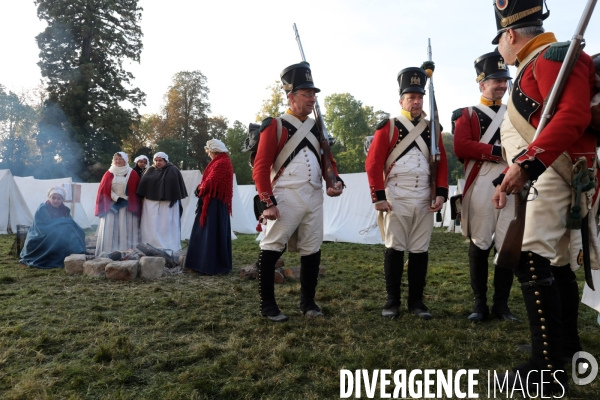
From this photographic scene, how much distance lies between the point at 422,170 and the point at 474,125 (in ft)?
1.77

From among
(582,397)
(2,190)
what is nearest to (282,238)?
(582,397)

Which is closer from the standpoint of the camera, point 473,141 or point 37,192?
point 473,141

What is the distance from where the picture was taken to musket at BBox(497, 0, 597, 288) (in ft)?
6.76

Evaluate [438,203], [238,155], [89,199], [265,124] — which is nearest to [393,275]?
[438,203]

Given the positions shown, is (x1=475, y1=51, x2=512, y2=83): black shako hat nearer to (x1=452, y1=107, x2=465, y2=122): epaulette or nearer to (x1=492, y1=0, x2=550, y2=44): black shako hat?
(x1=452, y1=107, x2=465, y2=122): epaulette

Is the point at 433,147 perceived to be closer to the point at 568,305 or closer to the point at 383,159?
the point at 383,159

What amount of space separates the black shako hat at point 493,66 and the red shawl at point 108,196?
557cm

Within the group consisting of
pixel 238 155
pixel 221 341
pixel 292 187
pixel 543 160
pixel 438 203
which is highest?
pixel 238 155

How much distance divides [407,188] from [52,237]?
5.51 meters

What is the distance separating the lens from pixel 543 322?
85.5 inches

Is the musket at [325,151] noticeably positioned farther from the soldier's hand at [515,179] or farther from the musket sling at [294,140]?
the soldier's hand at [515,179]

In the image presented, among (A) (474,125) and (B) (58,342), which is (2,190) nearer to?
(B) (58,342)

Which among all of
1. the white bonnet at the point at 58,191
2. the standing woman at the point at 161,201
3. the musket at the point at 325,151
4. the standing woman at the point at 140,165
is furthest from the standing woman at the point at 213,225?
the musket at the point at 325,151

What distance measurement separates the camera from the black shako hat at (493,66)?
365 centimetres
